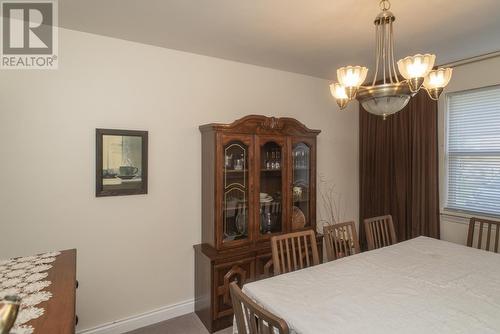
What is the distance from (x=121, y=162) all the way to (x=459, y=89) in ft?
11.4

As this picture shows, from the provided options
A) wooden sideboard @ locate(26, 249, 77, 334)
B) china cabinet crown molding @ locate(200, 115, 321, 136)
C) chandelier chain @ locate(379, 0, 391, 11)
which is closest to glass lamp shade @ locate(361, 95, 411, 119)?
chandelier chain @ locate(379, 0, 391, 11)

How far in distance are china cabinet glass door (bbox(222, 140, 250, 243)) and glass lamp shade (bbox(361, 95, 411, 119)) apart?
1.27m

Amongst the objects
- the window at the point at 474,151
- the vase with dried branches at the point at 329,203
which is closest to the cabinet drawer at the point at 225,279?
the vase with dried branches at the point at 329,203

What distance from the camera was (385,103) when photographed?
150 centimetres

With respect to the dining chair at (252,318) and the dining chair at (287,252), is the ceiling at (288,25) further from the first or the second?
the dining chair at (252,318)

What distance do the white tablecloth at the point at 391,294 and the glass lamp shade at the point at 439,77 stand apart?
1.16 m

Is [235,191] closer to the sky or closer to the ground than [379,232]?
closer to the sky

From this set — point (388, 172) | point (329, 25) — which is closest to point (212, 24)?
point (329, 25)

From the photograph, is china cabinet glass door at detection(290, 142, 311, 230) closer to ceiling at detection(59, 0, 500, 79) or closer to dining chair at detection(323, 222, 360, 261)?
dining chair at detection(323, 222, 360, 261)

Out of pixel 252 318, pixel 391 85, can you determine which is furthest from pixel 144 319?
pixel 391 85

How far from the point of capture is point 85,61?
2211 millimetres

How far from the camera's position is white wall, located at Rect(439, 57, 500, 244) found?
2709mm

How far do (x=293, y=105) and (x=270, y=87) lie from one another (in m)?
0.39

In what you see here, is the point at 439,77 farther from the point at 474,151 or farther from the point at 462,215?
the point at 462,215
